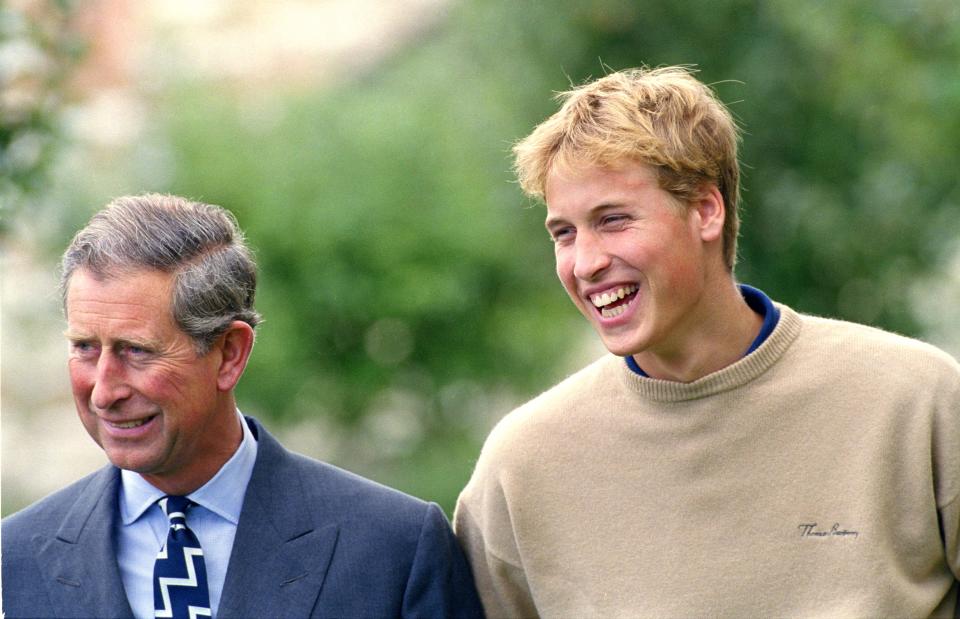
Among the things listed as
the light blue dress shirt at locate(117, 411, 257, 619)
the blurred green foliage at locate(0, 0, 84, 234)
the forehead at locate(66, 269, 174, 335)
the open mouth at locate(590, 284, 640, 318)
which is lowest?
the light blue dress shirt at locate(117, 411, 257, 619)

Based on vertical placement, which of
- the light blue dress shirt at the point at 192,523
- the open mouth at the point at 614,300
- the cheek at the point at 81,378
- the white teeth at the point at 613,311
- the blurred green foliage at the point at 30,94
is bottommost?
the light blue dress shirt at the point at 192,523

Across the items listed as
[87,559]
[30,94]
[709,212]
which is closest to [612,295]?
[709,212]

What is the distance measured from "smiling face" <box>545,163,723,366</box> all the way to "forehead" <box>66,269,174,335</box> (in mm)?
904

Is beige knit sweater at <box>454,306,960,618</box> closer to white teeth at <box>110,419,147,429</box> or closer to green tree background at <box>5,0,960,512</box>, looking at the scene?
white teeth at <box>110,419,147,429</box>

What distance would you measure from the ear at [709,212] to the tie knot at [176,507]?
135 centimetres

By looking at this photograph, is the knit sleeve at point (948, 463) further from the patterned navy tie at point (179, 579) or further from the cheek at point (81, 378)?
the cheek at point (81, 378)

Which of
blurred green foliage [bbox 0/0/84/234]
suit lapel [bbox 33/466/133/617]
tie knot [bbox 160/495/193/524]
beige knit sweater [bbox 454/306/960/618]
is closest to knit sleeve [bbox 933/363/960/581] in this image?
beige knit sweater [bbox 454/306/960/618]

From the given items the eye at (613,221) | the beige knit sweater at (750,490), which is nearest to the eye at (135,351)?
the beige knit sweater at (750,490)

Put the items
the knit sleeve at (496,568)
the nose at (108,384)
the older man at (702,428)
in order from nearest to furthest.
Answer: the nose at (108,384) < the older man at (702,428) < the knit sleeve at (496,568)

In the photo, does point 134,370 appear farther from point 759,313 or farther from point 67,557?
point 759,313

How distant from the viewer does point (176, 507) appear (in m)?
3.67

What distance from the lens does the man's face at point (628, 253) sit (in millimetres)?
3559

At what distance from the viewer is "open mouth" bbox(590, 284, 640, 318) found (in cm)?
358

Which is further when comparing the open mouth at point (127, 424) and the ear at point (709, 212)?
the ear at point (709, 212)
